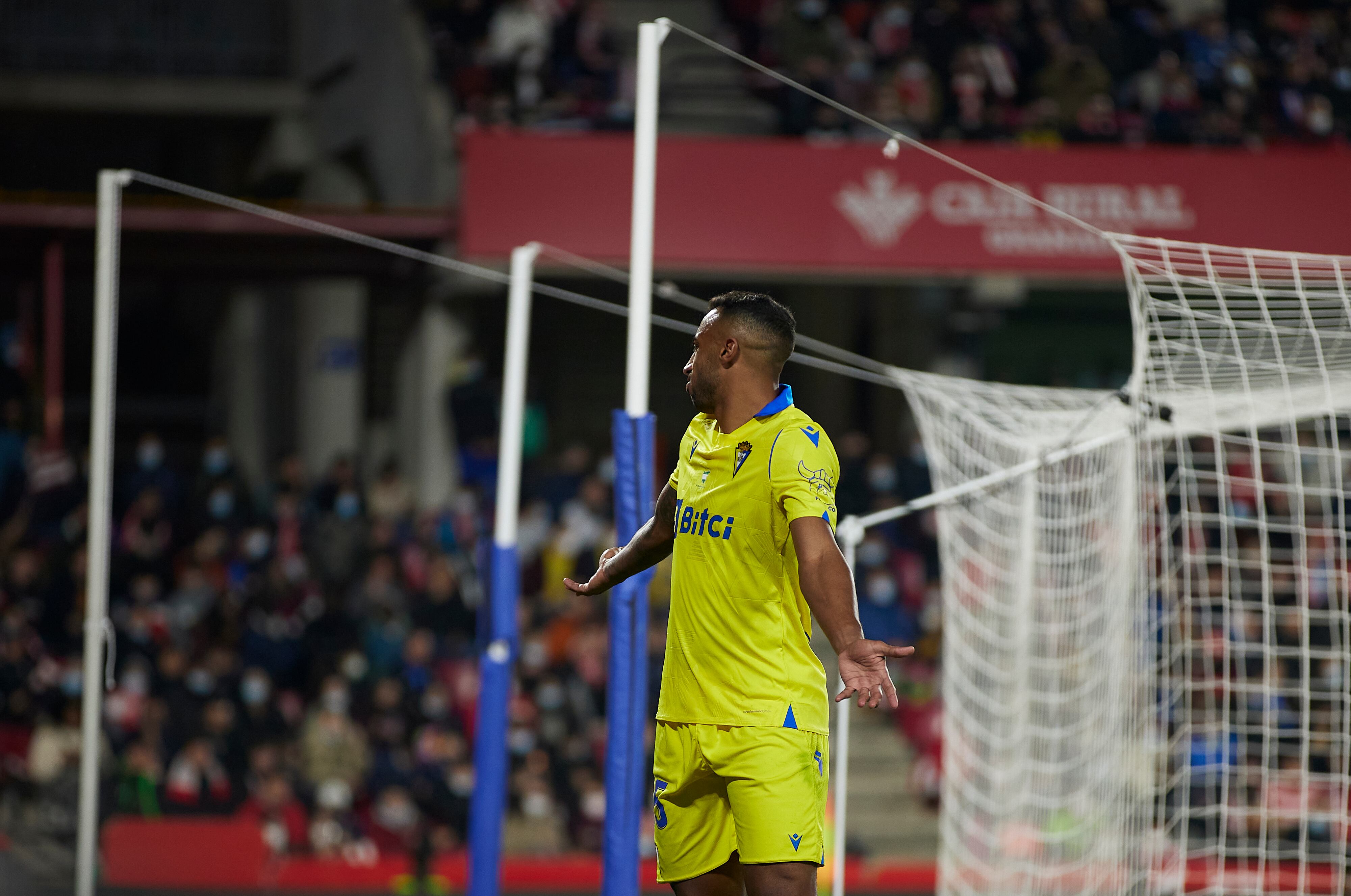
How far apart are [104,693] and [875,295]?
8602 mm

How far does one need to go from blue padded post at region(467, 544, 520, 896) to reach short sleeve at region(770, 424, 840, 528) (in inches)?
153

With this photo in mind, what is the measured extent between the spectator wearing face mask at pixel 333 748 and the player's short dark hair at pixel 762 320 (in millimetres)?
8582

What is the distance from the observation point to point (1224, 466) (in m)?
13.6

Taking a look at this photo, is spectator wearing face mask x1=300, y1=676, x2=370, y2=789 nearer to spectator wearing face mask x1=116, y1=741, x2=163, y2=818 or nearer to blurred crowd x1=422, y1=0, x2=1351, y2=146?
spectator wearing face mask x1=116, y1=741, x2=163, y2=818

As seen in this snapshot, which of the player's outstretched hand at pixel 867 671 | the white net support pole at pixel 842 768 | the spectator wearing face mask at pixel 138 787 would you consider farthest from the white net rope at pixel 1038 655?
the spectator wearing face mask at pixel 138 787

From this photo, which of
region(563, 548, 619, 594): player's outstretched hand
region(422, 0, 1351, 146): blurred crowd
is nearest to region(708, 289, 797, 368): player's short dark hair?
region(563, 548, 619, 594): player's outstretched hand

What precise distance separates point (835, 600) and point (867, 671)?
190 millimetres

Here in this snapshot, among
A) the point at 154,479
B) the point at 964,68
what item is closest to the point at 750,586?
the point at 154,479

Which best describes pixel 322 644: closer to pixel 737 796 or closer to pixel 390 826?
pixel 390 826

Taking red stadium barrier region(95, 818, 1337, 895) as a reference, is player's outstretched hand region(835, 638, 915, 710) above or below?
above

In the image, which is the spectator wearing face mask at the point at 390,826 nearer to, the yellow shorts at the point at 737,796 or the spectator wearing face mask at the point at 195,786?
the spectator wearing face mask at the point at 195,786

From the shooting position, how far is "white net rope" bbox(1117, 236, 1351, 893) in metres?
6.54

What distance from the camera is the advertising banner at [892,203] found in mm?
12539

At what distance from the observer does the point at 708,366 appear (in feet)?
11.4
